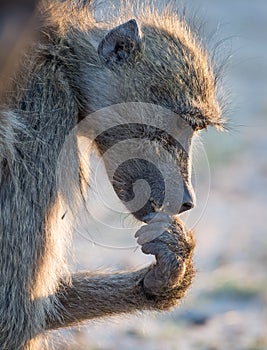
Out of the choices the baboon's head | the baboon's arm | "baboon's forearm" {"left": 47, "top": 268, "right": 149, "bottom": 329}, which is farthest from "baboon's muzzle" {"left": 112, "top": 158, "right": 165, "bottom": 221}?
"baboon's forearm" {"left": 47, "top": 268, "right": 149, "bottom": 329}

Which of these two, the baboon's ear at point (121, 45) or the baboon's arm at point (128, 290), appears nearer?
the baboon's ear at point (121, 45)

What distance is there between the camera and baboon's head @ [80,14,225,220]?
3717mm

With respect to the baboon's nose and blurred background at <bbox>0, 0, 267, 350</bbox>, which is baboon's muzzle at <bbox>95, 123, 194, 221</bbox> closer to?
the baboon's nose

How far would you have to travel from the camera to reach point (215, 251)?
714cm

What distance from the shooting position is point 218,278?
642 cm

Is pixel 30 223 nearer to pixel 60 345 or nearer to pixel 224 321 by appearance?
pixel 60 345

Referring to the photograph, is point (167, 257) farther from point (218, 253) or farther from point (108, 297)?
point (218, 253)

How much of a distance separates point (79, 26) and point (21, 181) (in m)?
0.66

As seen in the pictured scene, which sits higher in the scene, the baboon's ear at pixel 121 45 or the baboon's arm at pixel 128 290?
the baboon's ear at pixel 121 45

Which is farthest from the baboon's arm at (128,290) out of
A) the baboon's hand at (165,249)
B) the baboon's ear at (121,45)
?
the baboon's ear at (121,45)

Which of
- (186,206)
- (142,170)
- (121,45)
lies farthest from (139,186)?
(121,45)

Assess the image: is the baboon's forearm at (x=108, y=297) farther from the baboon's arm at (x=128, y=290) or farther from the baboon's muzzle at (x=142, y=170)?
the baboon's muzzle at (x=142, y=170)

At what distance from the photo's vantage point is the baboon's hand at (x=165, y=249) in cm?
371

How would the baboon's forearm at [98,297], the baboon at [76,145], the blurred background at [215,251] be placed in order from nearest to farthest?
the baboon at [76,145]
the baboon's forearm at [98,297]
the blurred background at [215,251]
